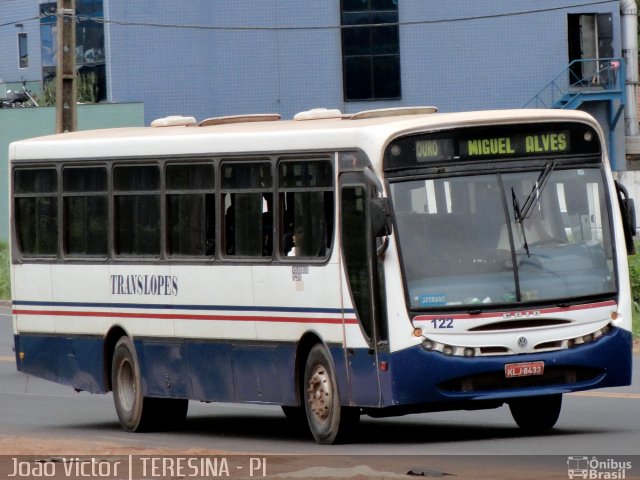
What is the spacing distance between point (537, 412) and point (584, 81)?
147 feet

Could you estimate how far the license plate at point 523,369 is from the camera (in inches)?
542

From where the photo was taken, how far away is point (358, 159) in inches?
556

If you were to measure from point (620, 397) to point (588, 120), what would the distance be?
14.9ft

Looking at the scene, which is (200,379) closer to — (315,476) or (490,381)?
(490,381)

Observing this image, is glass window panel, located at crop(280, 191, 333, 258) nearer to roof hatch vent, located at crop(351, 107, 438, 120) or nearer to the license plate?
roof hatch vent, located at crop(351, 107, 438, 120)

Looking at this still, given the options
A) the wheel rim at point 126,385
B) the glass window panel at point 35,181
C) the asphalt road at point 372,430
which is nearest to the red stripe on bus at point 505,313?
the asphalt road at point 372,430

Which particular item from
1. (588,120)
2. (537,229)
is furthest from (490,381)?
(588,120)

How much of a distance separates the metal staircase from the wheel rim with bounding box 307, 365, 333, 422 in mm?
43374

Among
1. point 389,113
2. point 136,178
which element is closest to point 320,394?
point 389,113

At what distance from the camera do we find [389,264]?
13.8 metres

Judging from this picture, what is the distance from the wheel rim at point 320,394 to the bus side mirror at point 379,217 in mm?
1442

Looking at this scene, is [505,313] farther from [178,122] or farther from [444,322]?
[178,122]

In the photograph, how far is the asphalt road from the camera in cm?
1359

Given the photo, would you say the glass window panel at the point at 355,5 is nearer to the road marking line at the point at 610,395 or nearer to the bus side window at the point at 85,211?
the road marking line at the point at 610,395
